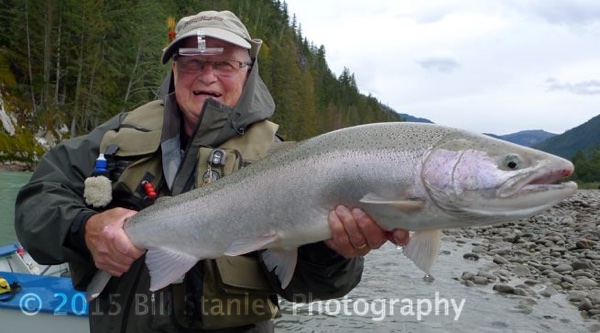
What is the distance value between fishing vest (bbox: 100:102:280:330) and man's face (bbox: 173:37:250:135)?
0.21 m

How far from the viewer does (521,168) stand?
8.05 feet

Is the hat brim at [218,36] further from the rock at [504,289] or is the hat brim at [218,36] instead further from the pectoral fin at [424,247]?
the rock at [504,289]

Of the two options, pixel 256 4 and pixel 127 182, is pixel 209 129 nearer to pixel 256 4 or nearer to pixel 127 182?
pixel 127 182

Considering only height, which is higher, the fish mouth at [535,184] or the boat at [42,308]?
the fish mouth at [535,184]

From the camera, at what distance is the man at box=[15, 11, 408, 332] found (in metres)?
2.94

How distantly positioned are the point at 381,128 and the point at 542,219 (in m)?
24.0

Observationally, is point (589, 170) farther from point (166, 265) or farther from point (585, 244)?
point (166, 265)

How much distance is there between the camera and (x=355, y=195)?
2.71m

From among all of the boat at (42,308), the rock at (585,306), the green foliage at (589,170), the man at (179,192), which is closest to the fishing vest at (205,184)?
the man at (179,192)

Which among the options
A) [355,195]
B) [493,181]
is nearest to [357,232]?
[355,195]

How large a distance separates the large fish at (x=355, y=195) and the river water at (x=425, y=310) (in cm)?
571

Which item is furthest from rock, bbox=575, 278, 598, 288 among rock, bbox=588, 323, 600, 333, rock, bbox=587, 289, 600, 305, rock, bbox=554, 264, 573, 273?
rock, bbox=588, 323, 600, 333

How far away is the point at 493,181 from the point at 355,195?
0.65m

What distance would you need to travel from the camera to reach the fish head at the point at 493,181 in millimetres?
2412
